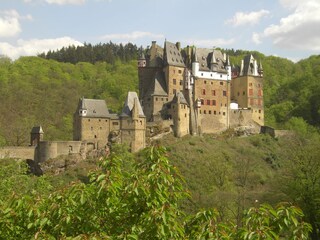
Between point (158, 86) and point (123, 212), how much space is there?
172 feet

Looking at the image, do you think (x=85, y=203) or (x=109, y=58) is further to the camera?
(x=109, y=58)

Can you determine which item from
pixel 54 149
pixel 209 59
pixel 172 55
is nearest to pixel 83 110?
pixel 54 149

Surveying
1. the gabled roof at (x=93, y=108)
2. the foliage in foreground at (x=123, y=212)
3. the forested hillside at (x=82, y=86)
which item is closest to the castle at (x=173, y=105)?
the gabled roof at (x=93, y=108)

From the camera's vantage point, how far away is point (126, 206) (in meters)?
9.23

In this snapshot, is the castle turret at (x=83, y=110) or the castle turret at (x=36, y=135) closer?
the castle turret at (x=83, y=110)

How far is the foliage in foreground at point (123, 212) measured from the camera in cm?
836

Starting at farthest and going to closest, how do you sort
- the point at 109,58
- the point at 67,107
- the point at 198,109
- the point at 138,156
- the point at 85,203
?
the point at 109,58
the point at 67,107
the point at 198,109
the point at 138,156
the point at 85,203

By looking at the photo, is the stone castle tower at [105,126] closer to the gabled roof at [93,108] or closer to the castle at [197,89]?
the gabled roof at [93,108]

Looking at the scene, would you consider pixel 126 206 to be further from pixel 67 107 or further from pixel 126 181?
pixel 67 107

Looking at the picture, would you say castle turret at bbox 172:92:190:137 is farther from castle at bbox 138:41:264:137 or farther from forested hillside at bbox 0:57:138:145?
forested hillside at bbox 0:57:138:145

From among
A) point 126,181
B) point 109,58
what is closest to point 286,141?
point 126,181

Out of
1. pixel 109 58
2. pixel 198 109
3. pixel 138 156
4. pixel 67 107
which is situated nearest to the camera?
pixel 138 156

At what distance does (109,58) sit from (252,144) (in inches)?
3213

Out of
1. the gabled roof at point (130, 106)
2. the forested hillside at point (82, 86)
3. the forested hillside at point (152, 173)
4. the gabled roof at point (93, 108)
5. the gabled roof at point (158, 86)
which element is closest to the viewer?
the forested hillside at point (152, 173)
